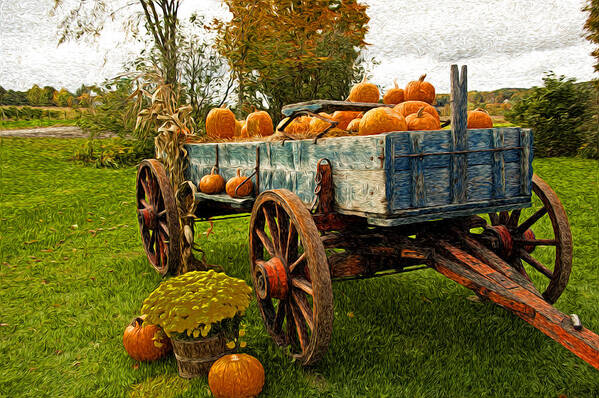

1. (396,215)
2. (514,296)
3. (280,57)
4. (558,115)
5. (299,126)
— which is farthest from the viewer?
(558,115)

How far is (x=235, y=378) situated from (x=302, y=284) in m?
0.67

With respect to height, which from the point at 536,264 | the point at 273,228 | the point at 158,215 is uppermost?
the point at 273,228

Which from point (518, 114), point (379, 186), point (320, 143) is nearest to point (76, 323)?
point (320, 143)

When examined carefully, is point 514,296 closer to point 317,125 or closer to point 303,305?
point 303,305

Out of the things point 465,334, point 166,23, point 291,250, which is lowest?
point 465,334

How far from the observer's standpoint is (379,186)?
2.59 metres

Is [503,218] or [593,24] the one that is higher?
[593,24]

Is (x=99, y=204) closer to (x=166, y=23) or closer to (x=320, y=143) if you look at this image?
(x=166, y=23)

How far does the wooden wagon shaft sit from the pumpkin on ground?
2.10 meters

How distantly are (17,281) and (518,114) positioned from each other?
12.7 meters

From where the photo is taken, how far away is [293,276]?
10.1 ft

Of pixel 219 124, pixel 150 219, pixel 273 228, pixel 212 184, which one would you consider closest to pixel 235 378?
pixel 273 228

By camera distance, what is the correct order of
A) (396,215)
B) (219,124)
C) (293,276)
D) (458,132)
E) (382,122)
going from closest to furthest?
(396,215), (458,132), (382,122), (293,276), (219,124)

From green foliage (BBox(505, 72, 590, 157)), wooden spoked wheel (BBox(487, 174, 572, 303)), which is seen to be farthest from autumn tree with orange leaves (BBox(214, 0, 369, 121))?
wooden spoked wheel (BBox(487, 174, 572, 303))
